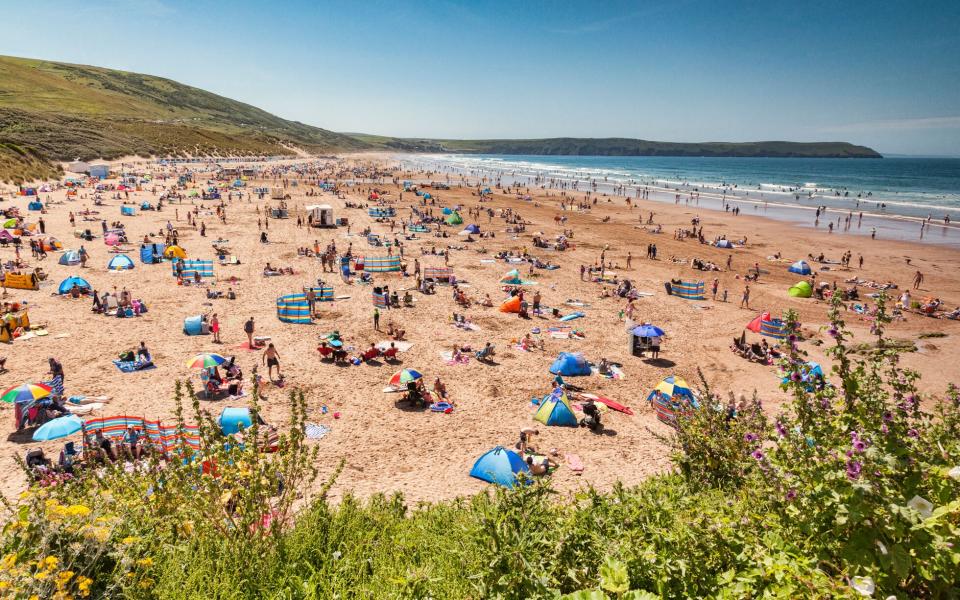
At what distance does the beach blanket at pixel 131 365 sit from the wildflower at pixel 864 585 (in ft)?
61.7

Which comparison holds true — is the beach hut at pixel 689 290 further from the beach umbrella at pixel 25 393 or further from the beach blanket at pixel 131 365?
the beach umbrella at pixel 25 393

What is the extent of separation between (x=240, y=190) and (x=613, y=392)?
210 feet

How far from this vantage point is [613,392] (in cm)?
1622

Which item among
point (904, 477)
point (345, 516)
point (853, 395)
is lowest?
point (345, 516)

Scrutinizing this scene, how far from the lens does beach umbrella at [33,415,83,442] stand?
11590 mm

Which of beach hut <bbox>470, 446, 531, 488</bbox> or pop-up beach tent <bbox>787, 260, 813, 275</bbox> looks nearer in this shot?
beach hut <bbox>470, 446, 531, 488</bbox>

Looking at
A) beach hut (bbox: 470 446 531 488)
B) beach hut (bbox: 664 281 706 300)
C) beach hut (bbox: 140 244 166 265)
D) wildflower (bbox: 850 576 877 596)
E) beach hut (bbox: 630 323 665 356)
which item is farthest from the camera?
beach hut (bbox: 140 244 166 265)

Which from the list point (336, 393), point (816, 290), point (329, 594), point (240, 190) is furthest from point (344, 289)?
point (240, 190)

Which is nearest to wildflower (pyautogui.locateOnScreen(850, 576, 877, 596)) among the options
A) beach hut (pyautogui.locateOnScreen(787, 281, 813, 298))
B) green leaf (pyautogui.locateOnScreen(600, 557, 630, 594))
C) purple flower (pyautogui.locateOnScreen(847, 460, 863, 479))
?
purple flower (pyautogui.locateOnScreen(847, 460, 863, 479))

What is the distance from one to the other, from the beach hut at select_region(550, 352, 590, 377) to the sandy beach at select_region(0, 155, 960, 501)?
51cm

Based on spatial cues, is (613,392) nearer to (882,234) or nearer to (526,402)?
(526,402)

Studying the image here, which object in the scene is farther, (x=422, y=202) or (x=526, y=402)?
(x=422, y=202)

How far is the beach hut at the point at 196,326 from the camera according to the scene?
62.2 feet

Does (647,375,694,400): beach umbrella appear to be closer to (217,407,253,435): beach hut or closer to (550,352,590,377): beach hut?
(550,352,590,377): beach hut
